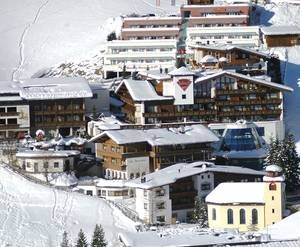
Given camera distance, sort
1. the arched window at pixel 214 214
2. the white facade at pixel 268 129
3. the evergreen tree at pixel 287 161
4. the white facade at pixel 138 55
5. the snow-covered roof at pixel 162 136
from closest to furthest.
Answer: the arched window at pixel 214 214, the evergreen tree at pixel 287 161, the snow-covered roof at pixel 162 136, the white facade at pixel 268 129, the white facade at pixel 138 55

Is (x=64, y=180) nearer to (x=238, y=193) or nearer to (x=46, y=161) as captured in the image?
(x=46, y=161)

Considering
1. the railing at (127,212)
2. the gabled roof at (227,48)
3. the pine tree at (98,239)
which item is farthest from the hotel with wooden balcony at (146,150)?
the gabled roof at (227,48)

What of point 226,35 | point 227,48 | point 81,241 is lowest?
point 81,241

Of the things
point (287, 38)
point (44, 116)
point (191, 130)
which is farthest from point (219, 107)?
point (287, 38)

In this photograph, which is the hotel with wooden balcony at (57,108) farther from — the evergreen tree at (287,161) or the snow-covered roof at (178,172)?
the evergreen tree at (287,161)

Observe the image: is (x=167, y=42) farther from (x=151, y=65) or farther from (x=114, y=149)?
(x=114, y=149)

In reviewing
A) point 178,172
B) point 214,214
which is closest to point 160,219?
point 214,214
